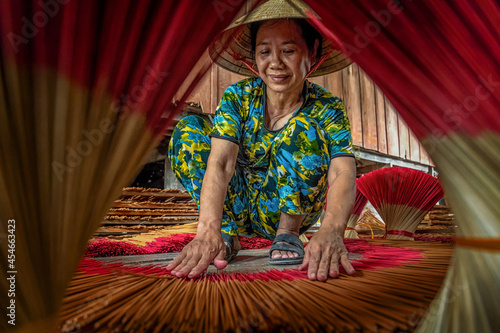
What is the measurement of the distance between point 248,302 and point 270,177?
2.54 ft

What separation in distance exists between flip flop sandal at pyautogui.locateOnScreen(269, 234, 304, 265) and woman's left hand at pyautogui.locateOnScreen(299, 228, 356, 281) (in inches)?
5.7

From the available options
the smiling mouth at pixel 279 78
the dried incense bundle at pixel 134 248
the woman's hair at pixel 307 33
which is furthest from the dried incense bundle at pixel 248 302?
the woman's hair at pixel 307 33

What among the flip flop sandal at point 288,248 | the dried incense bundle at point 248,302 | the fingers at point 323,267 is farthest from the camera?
the flip flop sandal at point 288,248

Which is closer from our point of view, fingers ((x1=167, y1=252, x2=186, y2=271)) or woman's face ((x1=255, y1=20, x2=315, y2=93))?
fingers ((x1=167, y1=252, x2=186, y2=271))

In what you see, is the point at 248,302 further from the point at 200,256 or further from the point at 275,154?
the point at 275,154

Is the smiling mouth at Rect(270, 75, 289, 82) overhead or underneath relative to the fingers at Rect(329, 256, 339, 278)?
overhead

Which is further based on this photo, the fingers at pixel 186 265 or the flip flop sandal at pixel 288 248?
the flip flop sandal at pixel 288 248

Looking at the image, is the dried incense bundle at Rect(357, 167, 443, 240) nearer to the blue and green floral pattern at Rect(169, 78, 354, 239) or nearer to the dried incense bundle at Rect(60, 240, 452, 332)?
the blue and green floral pattern at Rect(169, 78, 354, 239)

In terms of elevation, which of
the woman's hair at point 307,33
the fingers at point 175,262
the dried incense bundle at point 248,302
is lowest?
the dried incense bundle at point 248,302

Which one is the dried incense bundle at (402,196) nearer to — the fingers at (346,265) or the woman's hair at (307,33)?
the woman's hair at (307,33)

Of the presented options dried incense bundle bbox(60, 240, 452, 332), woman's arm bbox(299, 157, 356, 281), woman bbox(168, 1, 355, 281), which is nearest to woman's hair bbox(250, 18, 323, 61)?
woman bbox(168, 1, 355, 281)

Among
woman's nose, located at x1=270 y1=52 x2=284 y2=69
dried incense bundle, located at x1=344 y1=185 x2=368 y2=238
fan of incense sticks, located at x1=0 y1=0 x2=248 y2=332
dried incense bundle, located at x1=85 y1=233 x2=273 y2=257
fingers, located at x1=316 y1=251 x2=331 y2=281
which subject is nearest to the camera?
fan of incense sticks, located at x1=0 y1=0 x2=248 y2=332

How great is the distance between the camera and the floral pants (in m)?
1.28

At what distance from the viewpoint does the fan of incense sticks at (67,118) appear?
0.34 m
